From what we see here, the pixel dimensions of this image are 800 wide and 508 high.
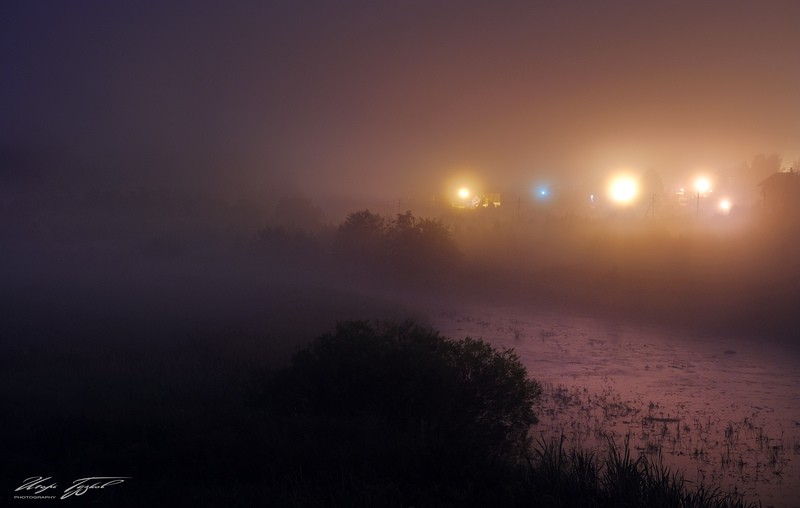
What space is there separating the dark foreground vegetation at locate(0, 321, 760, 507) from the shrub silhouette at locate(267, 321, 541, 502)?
3 centimetres

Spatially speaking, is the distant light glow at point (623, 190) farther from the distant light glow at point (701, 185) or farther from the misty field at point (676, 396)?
the misty field at point (676, 396)

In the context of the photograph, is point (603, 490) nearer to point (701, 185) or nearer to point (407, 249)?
A: point (407, 249)

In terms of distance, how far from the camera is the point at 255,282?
5100 cm

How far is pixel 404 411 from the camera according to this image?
1179 centimetres

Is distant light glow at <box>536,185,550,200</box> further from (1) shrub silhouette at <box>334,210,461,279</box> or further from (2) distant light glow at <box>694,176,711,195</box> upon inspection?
(1) shrub silhouette at <box>334,210,461,279</box>

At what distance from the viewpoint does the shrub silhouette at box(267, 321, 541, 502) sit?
891 cm

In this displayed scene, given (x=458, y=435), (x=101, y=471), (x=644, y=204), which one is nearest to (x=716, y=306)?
(x=458, y=435)

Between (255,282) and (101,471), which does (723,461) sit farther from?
(255,282)

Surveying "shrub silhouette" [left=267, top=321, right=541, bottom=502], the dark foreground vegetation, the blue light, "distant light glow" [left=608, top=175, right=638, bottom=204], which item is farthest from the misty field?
"distant light glow" [left=608, top=175, right=638, bottom=204]

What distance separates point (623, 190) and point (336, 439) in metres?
82.2

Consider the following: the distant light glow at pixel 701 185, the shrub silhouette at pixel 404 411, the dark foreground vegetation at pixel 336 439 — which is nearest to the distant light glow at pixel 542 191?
the distant light glow at pixel 701 185

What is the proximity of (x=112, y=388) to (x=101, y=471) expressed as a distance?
7.72m

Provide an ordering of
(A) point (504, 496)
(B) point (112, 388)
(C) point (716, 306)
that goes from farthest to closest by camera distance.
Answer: (C) point (716, 306) → (B) point (112, 388) → (A) point (504, 496)

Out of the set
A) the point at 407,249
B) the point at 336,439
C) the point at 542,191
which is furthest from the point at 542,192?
the point at 336,439
